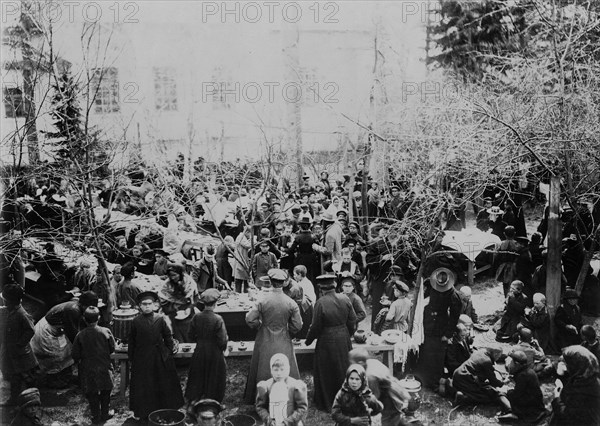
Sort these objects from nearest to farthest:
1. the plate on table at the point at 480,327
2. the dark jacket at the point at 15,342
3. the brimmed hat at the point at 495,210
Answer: the dark jacket at the point at 15,342 < the plate on table at the point at 480,327 < the brimmed hat at the point at 495,210

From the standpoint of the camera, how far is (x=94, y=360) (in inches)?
292

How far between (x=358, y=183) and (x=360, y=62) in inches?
366

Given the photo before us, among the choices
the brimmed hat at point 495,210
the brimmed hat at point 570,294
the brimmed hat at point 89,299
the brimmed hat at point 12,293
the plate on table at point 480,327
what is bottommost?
the plate on table at point 480,327

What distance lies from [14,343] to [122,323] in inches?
52.4

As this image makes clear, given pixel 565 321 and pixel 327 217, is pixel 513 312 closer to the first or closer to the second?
pixel 565 321

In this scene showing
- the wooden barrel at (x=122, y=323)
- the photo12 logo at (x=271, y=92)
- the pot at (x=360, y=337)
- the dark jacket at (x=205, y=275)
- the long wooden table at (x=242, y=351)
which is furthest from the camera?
the photo12 logo at (x=271, y=92)

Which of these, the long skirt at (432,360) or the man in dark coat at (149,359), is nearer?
the man in dark coat at (149,359)

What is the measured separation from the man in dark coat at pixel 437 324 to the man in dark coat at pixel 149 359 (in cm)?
333

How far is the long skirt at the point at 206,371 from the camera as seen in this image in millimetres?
7539

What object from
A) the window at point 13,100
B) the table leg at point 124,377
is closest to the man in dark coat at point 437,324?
the table leg at point 124,377

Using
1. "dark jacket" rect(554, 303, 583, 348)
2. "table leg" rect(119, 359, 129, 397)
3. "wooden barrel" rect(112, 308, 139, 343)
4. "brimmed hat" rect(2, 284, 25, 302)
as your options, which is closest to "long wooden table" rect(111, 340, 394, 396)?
"table leg" rect(119, 359, 129, 397)

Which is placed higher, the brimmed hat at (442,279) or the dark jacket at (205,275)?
the brimmed hat at (442,279)

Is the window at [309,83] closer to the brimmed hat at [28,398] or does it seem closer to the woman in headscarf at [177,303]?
the woman in headscarf at [177,303]

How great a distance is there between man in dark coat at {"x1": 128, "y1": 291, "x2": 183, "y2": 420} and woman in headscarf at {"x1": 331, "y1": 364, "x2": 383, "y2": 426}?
241 centimetres
